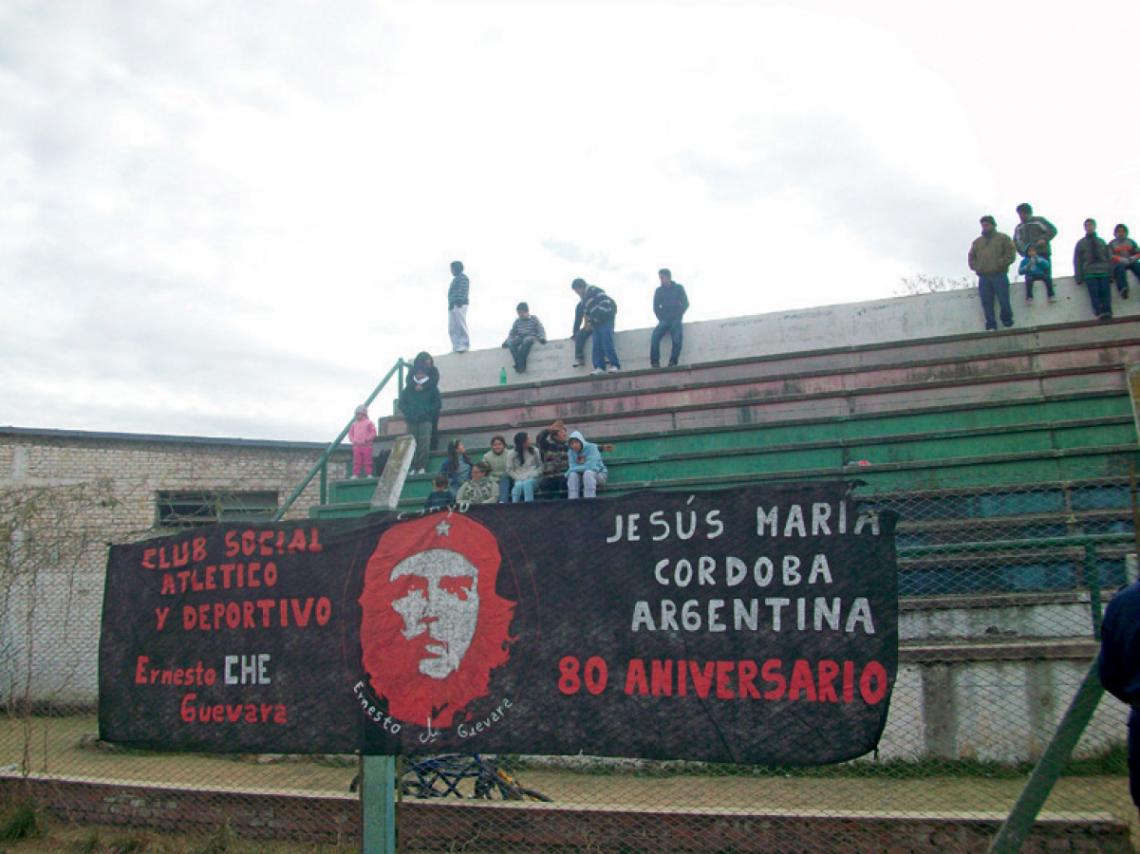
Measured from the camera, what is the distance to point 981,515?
8.73 m

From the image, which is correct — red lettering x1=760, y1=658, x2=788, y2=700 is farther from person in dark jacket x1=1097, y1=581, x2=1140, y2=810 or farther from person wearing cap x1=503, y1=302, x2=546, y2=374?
person wearing cap x1=503, y1=302, x2=546, y2=374

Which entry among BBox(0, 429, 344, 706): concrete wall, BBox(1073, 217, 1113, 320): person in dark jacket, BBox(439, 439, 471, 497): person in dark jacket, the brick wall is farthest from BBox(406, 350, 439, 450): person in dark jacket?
BBox(1073, 217, 1113, 320): person in dark jacket

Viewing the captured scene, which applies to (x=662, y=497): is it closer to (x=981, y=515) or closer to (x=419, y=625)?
(x=419, y=625)

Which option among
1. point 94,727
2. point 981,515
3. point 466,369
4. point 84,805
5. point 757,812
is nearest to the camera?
point 757,812

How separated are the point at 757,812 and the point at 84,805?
15.2 ft

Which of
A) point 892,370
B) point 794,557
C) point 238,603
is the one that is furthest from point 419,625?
point 892,370

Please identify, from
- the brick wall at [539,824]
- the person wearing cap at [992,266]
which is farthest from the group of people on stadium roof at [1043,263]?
the brick wall at [539,824]

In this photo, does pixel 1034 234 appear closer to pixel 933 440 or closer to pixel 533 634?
pixel 933 440

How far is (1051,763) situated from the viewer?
3.80 meters

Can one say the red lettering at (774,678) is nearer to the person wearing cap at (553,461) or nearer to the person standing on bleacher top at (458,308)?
the person wearing cap at (553,461)

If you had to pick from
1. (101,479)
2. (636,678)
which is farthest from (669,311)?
(636,678)

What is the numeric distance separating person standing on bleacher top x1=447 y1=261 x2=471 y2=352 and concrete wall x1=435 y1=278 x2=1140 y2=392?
2.33 feet

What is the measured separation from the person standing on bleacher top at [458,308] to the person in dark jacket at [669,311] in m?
3.96

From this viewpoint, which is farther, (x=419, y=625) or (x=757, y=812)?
(x=757, y=812)
